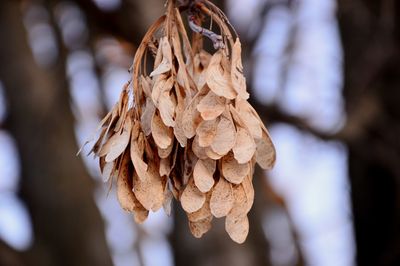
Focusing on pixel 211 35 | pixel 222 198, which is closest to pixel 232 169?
pixel 222 198

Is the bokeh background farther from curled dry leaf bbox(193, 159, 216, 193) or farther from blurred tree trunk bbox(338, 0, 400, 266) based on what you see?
curled dry leaf bbox(193, 159, 216, 193)

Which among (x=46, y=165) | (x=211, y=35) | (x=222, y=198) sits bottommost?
(x=46, y=165)

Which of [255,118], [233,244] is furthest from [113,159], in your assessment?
[233,244]

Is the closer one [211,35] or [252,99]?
[211,35]

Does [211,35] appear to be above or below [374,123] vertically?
above

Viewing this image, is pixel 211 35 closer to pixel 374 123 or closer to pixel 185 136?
pixel 185 136

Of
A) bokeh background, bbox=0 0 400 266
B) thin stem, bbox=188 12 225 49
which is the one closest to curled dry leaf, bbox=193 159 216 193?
thin stem, bbox=188 12 225 49

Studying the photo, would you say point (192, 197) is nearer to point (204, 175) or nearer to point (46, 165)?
point (204, 175)

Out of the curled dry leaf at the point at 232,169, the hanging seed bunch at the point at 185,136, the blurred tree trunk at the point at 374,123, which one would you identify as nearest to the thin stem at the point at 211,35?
the hanging seed bunch at the point at 185,136
